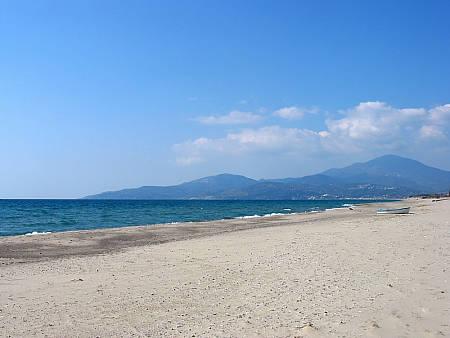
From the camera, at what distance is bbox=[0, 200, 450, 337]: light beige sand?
23.7ft

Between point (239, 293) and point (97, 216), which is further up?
point (97, 216)

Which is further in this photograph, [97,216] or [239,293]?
[97,216]

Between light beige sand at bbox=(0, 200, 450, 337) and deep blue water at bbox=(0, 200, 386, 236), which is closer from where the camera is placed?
light beige sand at bbox=(0, 200, 450, 337)

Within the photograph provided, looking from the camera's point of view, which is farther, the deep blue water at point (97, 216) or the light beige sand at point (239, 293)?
the deep blue water at point (97, 216)

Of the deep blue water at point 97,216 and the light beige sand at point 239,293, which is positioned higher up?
the deep blue water at point 97,216

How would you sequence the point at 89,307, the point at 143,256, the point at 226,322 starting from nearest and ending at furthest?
the point at 226,322
the point at 89,307
the point at 143,256

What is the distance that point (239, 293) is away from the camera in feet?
31.1

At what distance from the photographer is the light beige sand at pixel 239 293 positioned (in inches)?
285

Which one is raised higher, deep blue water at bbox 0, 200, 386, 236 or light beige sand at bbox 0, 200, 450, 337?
deep blue water at bbox 0, 200, 386, 236

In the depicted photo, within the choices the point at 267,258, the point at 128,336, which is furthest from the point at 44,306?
the point at 267,258

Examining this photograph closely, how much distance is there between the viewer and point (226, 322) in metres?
7.48

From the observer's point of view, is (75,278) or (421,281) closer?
(421,281)

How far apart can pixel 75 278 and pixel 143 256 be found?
438cm

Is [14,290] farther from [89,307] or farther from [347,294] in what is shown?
[347,294]
